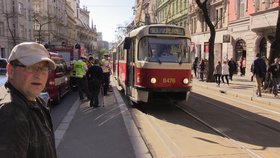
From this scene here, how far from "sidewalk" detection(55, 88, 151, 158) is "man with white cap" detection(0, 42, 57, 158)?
4.71 metres

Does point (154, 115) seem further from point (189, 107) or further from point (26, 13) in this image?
point (26, 13)

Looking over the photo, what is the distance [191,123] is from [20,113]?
28.1ft

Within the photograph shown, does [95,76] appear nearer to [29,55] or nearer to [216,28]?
[29,55]

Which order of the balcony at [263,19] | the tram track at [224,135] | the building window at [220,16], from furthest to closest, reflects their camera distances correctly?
the building window at [220,16] < the balcony at [263,19] < the tram track at [224,135]

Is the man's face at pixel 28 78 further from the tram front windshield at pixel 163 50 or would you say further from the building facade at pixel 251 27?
the building facade at pixel 251 27

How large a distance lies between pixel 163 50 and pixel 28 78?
33.3 feet

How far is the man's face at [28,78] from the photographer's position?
2059 mm

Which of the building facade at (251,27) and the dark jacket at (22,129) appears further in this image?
the building facade at (251,27)

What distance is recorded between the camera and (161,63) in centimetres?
1181

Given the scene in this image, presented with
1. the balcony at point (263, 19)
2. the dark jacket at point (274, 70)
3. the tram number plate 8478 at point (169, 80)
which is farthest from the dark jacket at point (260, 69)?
the balcony at point (263, 19)

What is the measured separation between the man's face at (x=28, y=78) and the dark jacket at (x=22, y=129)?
4 cm

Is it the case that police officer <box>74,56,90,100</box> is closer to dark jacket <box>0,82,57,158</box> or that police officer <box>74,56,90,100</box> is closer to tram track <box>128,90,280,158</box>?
tram track <box>128,90,280,158</box>

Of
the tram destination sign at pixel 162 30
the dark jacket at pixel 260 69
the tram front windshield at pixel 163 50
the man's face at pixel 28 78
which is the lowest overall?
the dark jacket at pixel 260 69

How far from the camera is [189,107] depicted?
1323 centimetres
